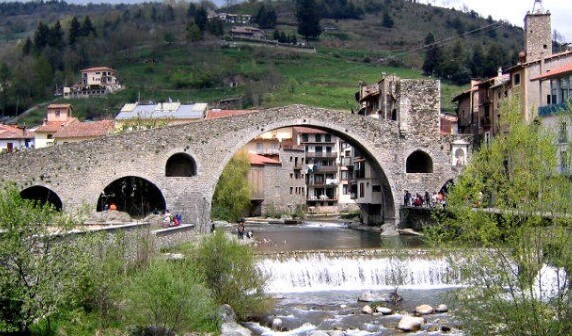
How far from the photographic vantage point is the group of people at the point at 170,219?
3944 centimetres

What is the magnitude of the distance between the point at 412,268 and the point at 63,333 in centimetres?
1665

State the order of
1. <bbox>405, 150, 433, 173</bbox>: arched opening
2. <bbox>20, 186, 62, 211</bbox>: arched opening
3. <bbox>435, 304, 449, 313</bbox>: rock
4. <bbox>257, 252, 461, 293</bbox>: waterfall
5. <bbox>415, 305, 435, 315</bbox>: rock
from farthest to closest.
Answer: <bbox>405, 150, 433, 173</bbox>: arched opening → <bbox>20, 186, 62, 211</bbox>: arched opening → <bbox>257, 252, 461, 293</bbox>: waterfall → <bbox>435, 304, 449, 313</bbox>: rock → <bbox>415, 305, 435, 315</bbox>: rock

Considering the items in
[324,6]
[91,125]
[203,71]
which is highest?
[324,6]

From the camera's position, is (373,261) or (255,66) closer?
(373,261)

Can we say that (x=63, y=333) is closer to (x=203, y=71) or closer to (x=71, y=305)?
(x=71, y=305)

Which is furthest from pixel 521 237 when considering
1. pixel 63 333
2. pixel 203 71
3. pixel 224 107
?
pixel 203 71

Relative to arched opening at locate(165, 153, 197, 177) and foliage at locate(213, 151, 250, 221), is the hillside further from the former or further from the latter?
arched opening at locate(165, 153, 197, 177)

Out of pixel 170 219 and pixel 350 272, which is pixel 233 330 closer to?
pixel 350 272

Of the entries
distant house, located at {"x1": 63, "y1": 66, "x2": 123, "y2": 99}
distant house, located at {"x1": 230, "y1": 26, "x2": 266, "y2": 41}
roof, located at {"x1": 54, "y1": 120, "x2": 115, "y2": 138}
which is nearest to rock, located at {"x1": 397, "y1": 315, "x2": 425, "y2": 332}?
roof, located at {"x1": 54, "y1": 120, "x2": 115, "y2": 138}

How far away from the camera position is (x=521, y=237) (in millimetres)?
15680

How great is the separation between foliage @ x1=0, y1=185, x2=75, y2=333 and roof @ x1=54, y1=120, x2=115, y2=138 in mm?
44596

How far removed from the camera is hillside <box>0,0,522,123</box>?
104 metres

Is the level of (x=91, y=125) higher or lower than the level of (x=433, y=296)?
higher

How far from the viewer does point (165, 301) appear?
63.3 feet
